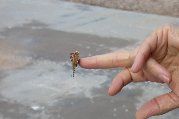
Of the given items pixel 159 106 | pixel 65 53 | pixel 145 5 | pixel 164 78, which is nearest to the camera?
pixel 164 78

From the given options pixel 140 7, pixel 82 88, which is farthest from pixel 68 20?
pixel 82 88

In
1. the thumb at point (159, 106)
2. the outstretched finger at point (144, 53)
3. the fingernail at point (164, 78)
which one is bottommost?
the thumb at point (159, 106)

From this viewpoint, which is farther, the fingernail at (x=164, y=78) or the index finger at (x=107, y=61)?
the index finger at (x=107, y=61)

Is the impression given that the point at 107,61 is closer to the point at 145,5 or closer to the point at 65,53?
the point at 65,53

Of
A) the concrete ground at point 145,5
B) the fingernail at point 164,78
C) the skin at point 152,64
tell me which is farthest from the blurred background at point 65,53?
the fingernail at point 164,78

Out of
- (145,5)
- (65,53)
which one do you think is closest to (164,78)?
(65,53)

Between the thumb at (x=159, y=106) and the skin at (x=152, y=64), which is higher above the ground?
the skin at (x=152, y=64)

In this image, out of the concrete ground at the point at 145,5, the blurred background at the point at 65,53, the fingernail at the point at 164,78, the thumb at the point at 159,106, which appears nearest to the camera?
the fingernail at the point at 164,78

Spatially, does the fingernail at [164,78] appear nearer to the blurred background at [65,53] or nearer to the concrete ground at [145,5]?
the blurred background at [65,53]

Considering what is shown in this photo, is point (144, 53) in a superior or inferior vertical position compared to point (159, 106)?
superior
